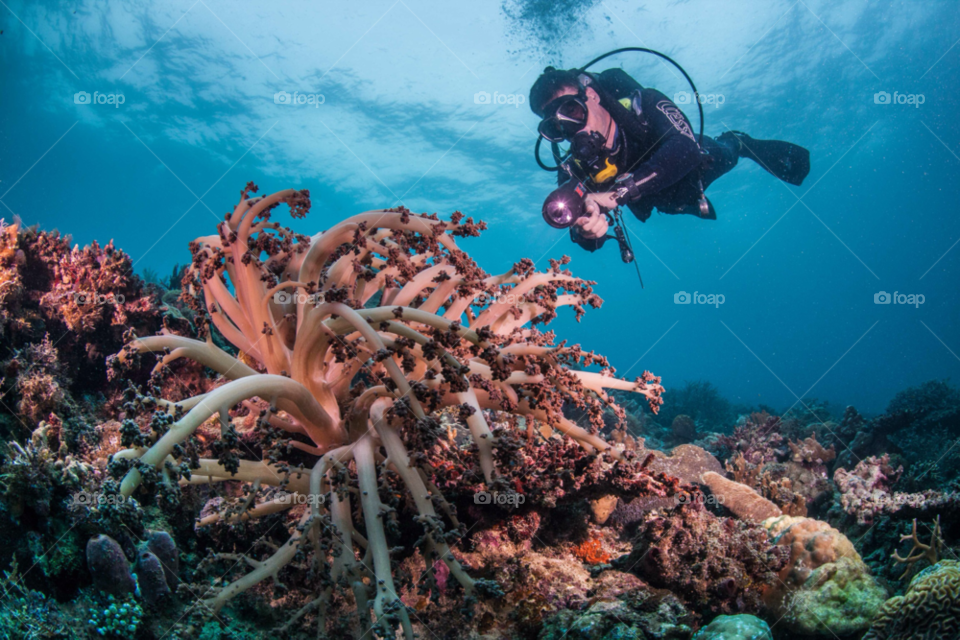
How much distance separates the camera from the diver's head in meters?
8.74

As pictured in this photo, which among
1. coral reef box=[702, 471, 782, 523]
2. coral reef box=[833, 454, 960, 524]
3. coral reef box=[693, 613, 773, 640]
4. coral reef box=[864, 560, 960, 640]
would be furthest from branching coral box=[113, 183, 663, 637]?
coral reef box=[833, 454, 960, 524]

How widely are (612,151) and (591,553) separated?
8.68m

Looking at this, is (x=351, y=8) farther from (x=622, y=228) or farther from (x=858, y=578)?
(x=858, y=578)

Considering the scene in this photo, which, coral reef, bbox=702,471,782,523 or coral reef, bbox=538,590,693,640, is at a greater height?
A: coral reef, bbox=702,471,782,523

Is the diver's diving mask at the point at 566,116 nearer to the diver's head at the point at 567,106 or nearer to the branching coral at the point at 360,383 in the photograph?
the diver's head at the point at 567,106

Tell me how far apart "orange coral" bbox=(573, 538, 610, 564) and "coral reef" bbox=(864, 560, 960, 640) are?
6.06ft

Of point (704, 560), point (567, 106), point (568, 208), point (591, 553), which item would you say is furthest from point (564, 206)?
point (704, 560)

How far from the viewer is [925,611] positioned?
280cm

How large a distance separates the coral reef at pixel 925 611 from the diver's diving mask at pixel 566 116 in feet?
27.8

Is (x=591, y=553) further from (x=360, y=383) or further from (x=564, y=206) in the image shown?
(x=564, y=206)

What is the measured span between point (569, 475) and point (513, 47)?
3077 cm

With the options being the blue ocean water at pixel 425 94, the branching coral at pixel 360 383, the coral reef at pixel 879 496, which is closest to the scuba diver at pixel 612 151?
the coral reef at pixel 879 496

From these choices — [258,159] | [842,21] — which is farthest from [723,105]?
[258,159]

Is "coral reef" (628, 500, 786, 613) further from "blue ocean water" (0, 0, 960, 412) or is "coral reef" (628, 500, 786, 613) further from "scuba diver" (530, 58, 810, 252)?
"blue ocean water" (0, 0, 960, 412)
